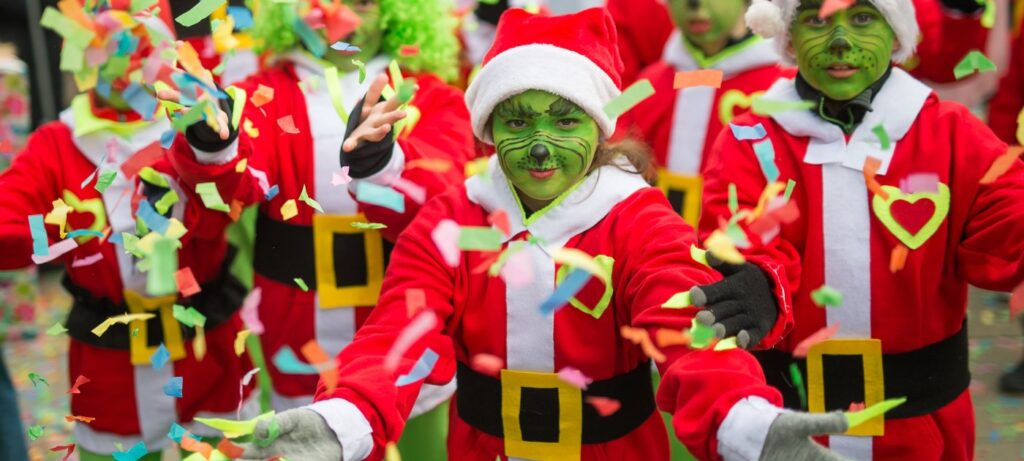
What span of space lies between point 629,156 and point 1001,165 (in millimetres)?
790

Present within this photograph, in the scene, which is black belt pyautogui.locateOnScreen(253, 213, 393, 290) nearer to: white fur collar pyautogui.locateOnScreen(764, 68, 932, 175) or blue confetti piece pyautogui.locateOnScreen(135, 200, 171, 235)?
blue confetti piece pyautogui.locateOnScreen(135, 200, 171, 235)

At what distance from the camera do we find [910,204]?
2.72 metres

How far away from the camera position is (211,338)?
3648mm

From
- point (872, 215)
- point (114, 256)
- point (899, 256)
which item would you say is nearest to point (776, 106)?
point (872, 215)

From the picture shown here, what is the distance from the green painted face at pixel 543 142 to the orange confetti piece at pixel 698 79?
1.25 ft

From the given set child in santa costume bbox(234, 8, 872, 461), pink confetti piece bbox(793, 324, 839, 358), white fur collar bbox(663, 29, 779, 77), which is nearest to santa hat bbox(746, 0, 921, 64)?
child in santa costume bbox(234, 8, 872, 461)

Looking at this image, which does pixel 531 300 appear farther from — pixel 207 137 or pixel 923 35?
pixel 923 35

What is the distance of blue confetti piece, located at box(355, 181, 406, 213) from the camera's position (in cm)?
301

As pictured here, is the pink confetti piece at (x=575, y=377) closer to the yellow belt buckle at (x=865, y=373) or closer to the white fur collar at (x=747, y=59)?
the yellow belt buckle at (x=865, y=373)

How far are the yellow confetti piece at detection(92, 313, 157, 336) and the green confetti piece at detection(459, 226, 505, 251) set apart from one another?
1.11 m

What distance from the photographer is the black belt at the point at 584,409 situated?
2.66m

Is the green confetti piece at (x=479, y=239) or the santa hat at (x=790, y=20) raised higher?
the santa hat at (x=790, y=20)

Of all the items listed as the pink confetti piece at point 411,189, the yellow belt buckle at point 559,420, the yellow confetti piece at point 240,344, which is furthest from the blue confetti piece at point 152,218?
the yellow belt buckle at point 559,420

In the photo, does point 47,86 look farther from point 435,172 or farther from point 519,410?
point 519,410
